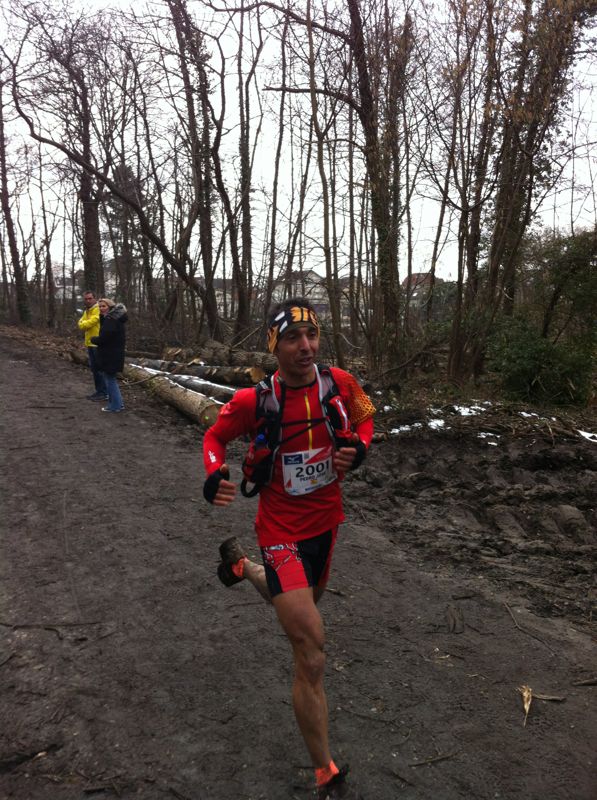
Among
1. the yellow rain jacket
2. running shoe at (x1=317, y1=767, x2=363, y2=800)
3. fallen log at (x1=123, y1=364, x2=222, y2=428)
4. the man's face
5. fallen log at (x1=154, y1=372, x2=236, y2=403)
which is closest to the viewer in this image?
running shoe at (x1=317, y1=767, x2=363, y2=800)

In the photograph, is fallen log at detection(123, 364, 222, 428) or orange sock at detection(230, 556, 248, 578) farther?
fallen log at detection(123, 364, 222, 428)

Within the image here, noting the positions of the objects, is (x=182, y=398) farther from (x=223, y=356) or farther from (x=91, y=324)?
(x=223, y=356)

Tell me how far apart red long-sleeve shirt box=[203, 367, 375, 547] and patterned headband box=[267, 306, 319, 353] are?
0.23m

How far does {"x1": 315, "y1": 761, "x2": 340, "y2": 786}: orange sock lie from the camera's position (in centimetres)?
256

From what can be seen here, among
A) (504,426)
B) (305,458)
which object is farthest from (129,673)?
(504,426)

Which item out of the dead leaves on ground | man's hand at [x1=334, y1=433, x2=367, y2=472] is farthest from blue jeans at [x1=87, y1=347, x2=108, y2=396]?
the dead leaves on ground

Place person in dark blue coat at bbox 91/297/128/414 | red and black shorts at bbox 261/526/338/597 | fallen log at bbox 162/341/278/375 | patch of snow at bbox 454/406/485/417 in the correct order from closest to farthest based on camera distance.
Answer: red and black shorts at bbox 261/526/338/597
patch of snow at bbox 454/406/485/417
person in dark blue coat at bbox 91/297/128/414
fallen log at bbox 162/341/278/375

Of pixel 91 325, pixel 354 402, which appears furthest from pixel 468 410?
pixel 354 402

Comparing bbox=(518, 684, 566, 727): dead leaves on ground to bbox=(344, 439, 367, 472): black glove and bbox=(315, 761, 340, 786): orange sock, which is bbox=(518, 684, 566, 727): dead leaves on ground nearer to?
bbox=(315, 761, 340, 786): orange sock

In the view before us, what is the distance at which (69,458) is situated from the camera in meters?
8.26

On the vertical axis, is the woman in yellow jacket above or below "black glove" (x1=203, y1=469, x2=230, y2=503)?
above

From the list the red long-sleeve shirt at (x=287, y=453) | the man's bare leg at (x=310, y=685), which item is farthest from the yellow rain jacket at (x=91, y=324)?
the man's bare leg at (x=310, y=685)

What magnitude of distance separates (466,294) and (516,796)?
11.6 metres

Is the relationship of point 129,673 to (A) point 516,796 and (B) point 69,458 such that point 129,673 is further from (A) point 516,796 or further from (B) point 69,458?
(B) point 69,458
